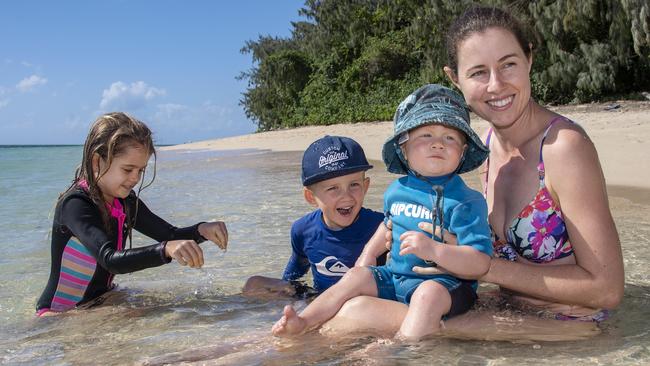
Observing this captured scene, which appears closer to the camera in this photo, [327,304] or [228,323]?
[327,304]

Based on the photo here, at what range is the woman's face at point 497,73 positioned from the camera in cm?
269

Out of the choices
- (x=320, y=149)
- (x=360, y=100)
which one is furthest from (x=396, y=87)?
(x=320, y=149)

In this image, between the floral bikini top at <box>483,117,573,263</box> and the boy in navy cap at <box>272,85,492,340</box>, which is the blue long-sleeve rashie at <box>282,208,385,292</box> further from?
the floral bikini top at <box>483,117,573,263</box>

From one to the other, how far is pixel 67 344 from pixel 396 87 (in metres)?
27.1

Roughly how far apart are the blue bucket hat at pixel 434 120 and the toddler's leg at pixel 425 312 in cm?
57

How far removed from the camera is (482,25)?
2707mm

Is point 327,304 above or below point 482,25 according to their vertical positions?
below

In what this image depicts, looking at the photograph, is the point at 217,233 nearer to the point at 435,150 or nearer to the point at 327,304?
the point at 327,304

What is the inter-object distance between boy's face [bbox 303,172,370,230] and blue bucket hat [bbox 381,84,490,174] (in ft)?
1.24

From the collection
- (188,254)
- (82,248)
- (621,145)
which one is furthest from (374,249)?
(621,145)

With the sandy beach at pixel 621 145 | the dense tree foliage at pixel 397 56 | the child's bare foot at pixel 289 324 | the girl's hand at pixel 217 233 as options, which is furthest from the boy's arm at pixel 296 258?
the dense tree foliage at pixel 397 56

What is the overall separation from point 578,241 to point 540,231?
18 cm

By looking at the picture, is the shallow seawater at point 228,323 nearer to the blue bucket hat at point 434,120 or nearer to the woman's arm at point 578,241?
the woman's arm at point 578,241

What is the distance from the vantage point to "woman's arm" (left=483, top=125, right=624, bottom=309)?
8.21 feet
